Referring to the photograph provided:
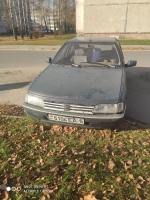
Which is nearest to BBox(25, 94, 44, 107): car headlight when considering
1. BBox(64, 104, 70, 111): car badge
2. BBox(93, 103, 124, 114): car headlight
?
BBox(64, 104, 70, 111): car badge

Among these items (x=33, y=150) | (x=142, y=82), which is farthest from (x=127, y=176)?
(x=142, y=82)

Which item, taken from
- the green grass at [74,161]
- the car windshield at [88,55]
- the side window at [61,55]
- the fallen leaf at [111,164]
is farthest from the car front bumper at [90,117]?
the side window at [61,55]

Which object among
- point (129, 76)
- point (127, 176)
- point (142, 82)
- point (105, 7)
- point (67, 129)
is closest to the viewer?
point (127, 176)

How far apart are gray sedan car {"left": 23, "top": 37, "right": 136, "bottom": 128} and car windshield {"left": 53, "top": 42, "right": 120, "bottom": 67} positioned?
99 mm

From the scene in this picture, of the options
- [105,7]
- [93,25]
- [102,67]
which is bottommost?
[102,67]

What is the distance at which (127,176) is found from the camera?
242 cm

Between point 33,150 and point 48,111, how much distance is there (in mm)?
711

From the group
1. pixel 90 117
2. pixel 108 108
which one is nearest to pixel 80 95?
pixel 90 117

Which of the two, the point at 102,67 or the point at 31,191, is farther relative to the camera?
the point at 102,67

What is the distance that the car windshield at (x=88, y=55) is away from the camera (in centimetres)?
399

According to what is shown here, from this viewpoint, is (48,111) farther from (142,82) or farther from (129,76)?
(129,76)

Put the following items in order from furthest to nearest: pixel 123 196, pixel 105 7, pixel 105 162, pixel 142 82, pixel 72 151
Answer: pixel 105 7, pixel 142 82, pixel 72 151, pixel 105 162, pixel 123 196

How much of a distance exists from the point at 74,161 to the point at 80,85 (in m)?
1.30

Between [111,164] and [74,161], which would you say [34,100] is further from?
[111,164]
